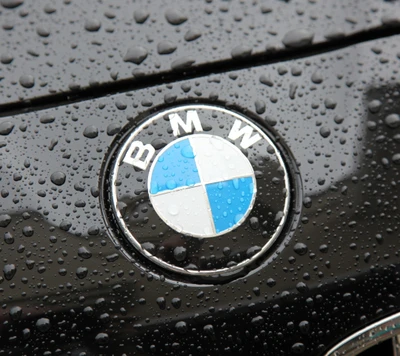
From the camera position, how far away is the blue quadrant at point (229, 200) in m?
1.06

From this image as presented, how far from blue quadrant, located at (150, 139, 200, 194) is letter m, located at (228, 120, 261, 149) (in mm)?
112

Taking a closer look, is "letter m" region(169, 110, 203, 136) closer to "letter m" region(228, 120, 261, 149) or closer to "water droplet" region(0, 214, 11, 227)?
"letter m" region(228, 120, 261, 149)

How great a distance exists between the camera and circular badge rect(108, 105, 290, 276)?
3.50ft

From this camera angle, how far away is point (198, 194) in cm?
106

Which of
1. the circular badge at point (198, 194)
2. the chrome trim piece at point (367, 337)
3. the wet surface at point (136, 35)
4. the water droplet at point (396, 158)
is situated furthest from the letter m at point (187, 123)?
the chrome trim piece at point (367, 337)

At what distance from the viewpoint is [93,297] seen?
1.08 meters

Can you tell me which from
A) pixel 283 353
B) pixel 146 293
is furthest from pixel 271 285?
pixel 146 293

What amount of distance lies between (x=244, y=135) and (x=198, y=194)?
7.3 inches

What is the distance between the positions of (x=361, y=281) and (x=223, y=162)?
437 millimetres

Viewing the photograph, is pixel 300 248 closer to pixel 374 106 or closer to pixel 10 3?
pixel 374 106

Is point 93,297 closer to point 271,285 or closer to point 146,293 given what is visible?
point 146,293

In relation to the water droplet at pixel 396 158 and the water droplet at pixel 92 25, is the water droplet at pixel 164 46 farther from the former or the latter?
the water droplet at pixel 396 158

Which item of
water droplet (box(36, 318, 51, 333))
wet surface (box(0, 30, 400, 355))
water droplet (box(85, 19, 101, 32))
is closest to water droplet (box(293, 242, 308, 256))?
wet surface (box(0, 30, 400, 355))

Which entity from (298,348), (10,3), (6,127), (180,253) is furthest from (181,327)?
(10,3)
